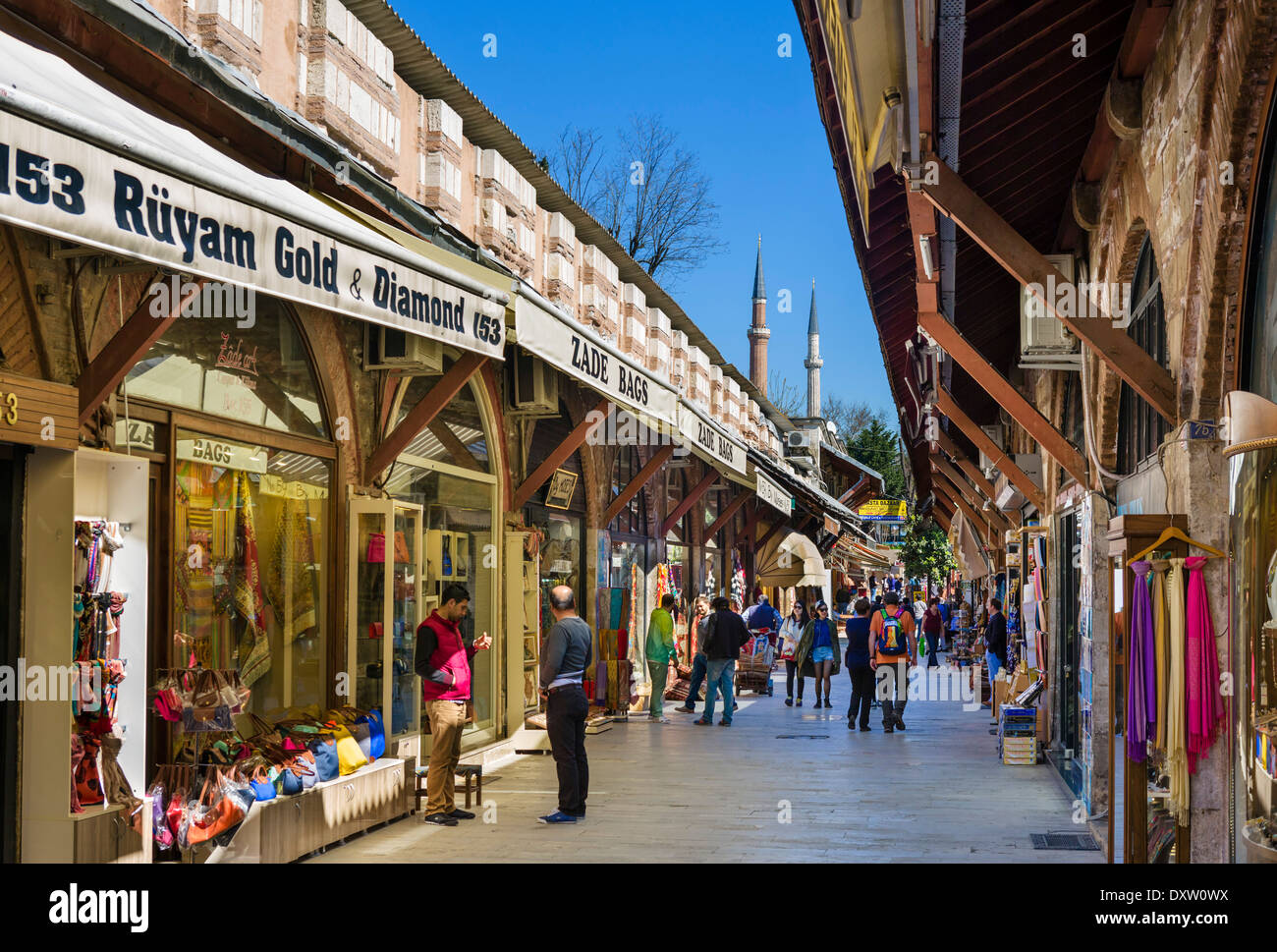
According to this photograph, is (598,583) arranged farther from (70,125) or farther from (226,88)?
(70,125)

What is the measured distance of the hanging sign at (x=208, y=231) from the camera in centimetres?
425

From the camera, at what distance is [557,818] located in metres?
9.17

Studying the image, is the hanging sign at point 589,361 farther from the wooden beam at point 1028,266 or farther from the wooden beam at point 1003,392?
the wooden beam at point 1028,266

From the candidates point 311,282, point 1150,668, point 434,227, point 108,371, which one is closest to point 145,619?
point 108,371

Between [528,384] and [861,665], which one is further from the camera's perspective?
[861,665]

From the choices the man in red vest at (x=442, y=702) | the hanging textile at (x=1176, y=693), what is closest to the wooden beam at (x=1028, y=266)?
the hanging textile at (x=1176, y=693)

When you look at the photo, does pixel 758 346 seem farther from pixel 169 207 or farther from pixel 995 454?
pixel 169 207

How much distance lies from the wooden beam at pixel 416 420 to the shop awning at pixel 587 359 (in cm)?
77

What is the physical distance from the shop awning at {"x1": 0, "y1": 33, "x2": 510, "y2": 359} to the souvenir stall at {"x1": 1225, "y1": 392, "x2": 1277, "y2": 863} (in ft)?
12.9

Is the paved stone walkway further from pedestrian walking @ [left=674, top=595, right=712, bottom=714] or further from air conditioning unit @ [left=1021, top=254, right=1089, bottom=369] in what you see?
air conditioning unit @ [left=1021, top=254, right=1089, bottom=369]

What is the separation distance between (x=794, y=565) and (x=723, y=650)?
437 inches

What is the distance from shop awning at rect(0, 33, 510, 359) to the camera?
4270 mm

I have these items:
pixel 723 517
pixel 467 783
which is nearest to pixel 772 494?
pixel 723 517

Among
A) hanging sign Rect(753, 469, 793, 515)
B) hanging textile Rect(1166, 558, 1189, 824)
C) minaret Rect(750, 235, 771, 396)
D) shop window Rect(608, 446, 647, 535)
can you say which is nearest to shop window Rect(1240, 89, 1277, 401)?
hanging textile Rect(1166, 558, 1189, 824)
